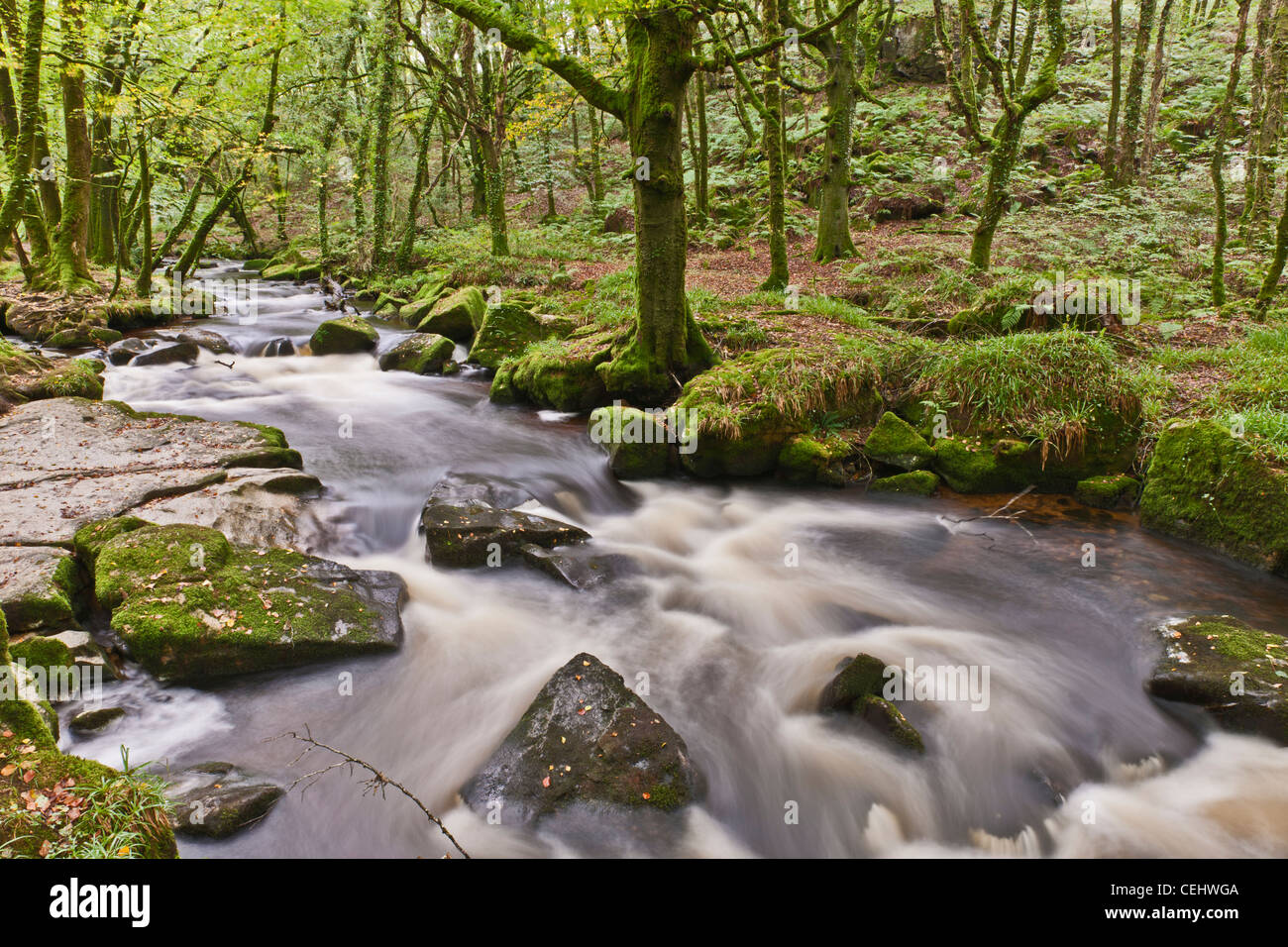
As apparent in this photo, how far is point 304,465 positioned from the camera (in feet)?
27.9

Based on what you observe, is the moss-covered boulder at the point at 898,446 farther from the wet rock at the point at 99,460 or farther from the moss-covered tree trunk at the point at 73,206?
the moss-covered tree trunk at the point at 73,206

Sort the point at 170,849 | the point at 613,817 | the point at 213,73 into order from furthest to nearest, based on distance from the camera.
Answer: the point at 213,73 → the point at 613,817 → the point at 170,849

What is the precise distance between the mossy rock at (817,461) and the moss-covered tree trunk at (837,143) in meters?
8.88

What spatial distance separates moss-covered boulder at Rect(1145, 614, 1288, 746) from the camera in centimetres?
442

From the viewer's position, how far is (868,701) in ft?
15.4

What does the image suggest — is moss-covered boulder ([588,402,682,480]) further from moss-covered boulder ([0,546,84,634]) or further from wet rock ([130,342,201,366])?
wet rock ([130,342,201,366])

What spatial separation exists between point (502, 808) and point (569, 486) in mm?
4865

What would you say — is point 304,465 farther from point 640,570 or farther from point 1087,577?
point 1087,577

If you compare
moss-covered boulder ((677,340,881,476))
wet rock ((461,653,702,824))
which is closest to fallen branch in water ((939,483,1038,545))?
moss-covered boulder ((677,340,881,476))

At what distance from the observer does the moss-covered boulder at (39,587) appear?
4512 millimetres

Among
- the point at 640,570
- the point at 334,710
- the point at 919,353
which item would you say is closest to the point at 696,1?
the point at 919,353

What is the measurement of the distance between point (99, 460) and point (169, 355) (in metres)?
6.25

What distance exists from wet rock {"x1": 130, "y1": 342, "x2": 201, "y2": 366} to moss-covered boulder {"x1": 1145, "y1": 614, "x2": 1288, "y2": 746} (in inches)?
582
